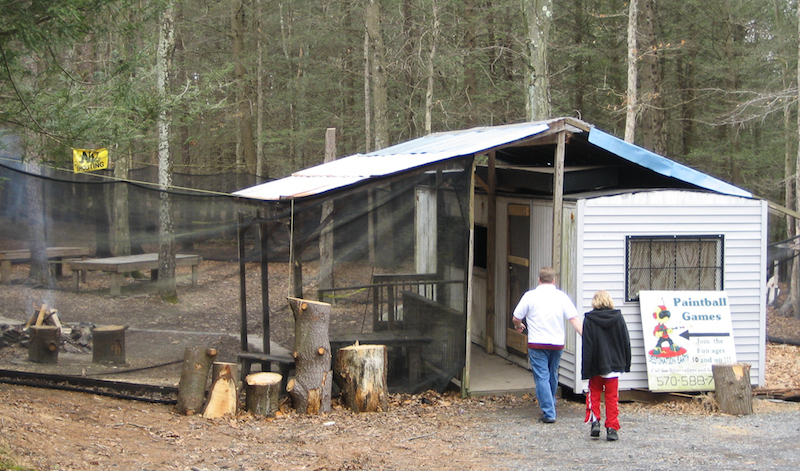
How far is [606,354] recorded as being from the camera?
5.75 metres

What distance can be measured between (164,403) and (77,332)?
67.5 inches

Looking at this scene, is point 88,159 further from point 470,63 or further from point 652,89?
point 652,89

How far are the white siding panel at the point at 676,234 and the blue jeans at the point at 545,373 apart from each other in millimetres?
849

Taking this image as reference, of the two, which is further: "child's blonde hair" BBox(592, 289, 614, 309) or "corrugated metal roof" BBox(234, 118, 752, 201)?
"corrugated metal roof" BBox(234, 118, 752, 201)

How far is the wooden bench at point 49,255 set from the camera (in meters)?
6.70

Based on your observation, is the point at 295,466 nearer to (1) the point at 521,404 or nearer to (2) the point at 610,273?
(1) the point at 521,404

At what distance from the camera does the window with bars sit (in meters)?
7.19

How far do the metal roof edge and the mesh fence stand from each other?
1523 millimetres

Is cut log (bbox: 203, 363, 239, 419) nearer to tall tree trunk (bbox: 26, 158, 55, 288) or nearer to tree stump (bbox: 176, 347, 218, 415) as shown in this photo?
tree stump (bbox: 176, 347, 218, 415)

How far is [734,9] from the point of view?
59.2 ft

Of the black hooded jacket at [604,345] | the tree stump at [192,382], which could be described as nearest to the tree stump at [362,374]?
the tree stump at [192,382]

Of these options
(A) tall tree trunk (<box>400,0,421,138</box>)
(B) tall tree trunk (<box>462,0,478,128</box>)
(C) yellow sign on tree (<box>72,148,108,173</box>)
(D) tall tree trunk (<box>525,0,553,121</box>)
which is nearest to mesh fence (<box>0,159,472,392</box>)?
(C) yellow sign on tree (<box>72,148,108,173</box>)

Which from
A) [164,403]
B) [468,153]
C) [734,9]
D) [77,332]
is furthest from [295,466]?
[734,9]

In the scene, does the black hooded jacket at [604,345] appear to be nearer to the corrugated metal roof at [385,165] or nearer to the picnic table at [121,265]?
the corrugated metal roof at [385,165]
